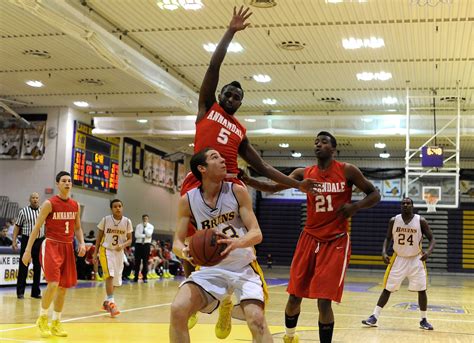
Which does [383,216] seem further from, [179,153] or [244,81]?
[244,81]

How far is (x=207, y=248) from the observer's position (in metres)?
4.49

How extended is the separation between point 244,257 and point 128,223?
22.6 ft

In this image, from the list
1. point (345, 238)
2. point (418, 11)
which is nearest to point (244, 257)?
point (345, 238)

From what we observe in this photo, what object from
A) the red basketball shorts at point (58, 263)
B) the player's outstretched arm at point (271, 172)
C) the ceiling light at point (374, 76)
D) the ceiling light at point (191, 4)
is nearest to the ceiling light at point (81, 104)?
the ceiling light at point (374, 76)

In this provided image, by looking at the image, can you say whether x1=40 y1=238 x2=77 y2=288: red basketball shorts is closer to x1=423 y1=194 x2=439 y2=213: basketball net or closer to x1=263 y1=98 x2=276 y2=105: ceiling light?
x1=423 y1=194 x2=439 y2=213: basketball net

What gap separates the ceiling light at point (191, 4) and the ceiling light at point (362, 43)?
365 cm

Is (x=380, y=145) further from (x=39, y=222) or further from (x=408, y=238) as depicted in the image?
A: (x=39, y=222)

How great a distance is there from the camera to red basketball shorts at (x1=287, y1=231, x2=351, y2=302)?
6242 millimetres

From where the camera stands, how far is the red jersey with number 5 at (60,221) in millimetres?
8602

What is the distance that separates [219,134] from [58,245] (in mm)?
3674

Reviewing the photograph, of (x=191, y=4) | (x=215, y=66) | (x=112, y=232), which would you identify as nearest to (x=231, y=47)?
(x=191, y=4)

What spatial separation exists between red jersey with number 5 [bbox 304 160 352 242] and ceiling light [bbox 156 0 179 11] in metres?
7.45

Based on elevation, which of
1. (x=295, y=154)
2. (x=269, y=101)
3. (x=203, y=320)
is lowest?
(x=203, y=320)

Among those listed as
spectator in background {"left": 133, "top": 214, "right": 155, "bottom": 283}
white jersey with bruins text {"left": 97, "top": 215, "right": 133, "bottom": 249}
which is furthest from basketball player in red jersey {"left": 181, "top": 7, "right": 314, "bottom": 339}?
spectator in background {"left": 133, "top": 214, "right": 155, "bottom": 283}
